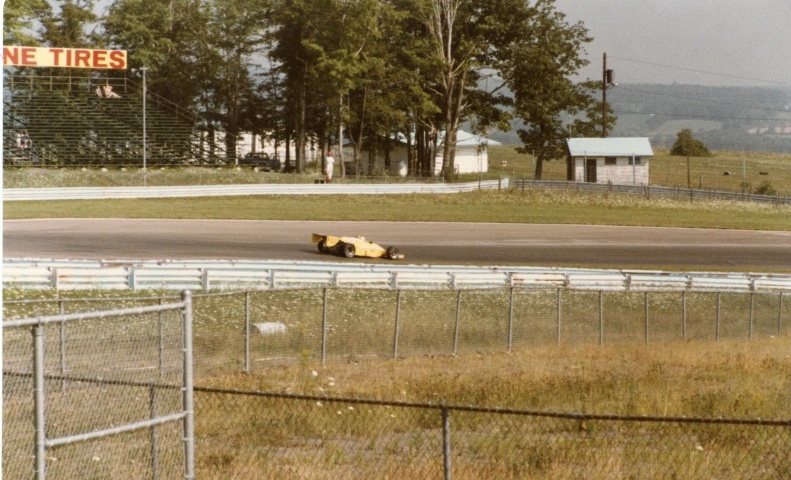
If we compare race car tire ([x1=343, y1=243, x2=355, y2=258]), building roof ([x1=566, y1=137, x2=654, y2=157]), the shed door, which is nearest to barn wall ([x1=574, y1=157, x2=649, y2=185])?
the shed door

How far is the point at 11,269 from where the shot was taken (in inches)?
1005

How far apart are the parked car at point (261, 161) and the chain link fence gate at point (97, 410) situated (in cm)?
4098

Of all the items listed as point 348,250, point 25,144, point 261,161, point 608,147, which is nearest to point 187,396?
point 348,250

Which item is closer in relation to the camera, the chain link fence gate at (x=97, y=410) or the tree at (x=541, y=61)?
the chain link fence gate at (x=97, y=410)

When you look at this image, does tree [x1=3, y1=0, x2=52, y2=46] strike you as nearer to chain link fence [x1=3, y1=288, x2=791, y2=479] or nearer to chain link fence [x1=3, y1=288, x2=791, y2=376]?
chain link fence [x1=3, y1=288, x2=791, y2=376]

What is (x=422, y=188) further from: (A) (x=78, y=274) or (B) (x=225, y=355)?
(B) (x=225, y=355)

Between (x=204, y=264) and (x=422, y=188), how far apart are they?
93.6 ft

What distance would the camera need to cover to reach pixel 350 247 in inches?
1292

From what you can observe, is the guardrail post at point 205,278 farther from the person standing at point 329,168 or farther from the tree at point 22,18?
the person standing at point 329,168

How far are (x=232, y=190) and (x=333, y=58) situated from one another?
962cm

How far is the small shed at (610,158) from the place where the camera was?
78812mm

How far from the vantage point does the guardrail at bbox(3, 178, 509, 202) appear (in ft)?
154

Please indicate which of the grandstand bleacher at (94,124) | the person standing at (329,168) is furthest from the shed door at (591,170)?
the grandstand bleacher at (94,124)

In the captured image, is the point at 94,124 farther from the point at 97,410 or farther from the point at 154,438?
the point at 154,438
